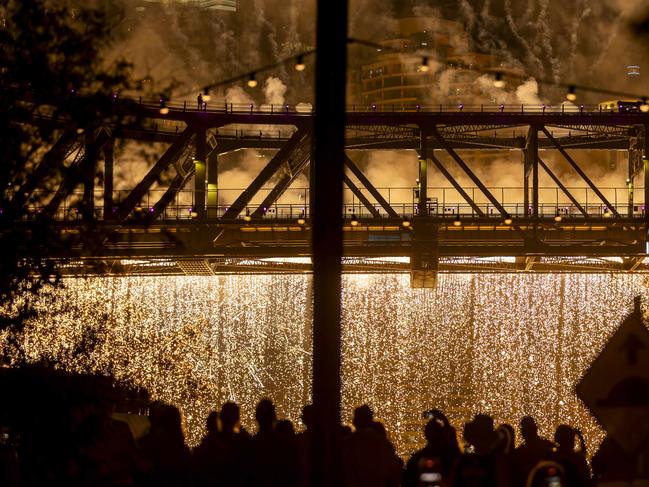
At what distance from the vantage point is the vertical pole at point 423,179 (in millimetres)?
52694

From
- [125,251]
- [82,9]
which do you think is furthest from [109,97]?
[125,251]

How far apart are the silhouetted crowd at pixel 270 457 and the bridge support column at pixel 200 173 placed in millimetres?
36003

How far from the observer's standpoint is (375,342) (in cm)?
10500

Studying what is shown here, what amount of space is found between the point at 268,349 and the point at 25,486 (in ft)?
275

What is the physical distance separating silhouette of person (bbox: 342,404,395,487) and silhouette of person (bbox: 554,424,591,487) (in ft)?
5.99

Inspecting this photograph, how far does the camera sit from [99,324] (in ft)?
77.4

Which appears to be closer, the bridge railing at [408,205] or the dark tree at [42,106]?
the dark tree at [42,106]

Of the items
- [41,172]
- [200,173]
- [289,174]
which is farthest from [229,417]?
[289,174]

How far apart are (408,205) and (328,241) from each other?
48668 millimetres

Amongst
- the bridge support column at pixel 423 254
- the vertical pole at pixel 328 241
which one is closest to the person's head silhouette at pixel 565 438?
the vertical pole at pixel 328 241

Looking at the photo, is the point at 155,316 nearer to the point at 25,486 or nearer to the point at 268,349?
the point at 268,349

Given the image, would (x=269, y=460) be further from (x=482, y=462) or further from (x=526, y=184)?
(x=526, y=184)

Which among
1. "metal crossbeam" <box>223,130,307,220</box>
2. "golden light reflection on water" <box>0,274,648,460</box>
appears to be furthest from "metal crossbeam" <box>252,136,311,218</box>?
"golden light reflection on water" <box>0,274,648,460</box>

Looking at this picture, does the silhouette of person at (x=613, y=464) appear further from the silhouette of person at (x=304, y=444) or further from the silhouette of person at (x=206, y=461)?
the silhouette of person at (x=206, y=461)
